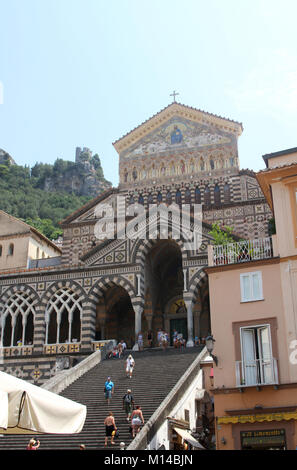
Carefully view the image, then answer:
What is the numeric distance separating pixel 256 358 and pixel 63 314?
19.3 metres

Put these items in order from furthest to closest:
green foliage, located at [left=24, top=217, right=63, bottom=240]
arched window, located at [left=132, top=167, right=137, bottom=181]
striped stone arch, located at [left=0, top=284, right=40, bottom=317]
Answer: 1. green foliage, located at [left=24, top=217, right=63, bottom=240]
2. arched window, located at [left=132, top=167, right=137, bottom=181]
3. striped stone arch, located at [left=0, top=284, right=40, bottom=317]

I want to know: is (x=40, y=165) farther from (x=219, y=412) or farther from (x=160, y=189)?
(x=219, y=412)

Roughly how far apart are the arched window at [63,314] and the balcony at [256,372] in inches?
602

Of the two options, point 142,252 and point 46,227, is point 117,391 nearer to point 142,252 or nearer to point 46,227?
point 142,252

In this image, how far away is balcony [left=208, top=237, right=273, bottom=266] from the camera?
682 inches

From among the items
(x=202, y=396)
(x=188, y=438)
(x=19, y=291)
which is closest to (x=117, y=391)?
(x=202, y=396)

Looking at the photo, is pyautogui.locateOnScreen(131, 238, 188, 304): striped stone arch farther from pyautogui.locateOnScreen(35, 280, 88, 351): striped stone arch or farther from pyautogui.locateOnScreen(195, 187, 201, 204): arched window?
pyautogui.locateOnScreen(195, 187, 201, 204): arched window

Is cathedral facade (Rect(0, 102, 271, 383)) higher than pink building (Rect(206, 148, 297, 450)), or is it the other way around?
cathedral facade (Rect(0, 102, 271, 383))

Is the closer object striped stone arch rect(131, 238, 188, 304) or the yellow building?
striped stone arch rect(131, 238, 188, 304)

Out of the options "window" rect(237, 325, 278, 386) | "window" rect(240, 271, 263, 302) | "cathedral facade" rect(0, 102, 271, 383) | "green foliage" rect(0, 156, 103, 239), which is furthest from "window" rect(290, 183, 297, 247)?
"green foliage" rect(0, 156, 103, 239)

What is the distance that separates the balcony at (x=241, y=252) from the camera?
17328 mm

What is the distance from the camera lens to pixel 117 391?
20.6m

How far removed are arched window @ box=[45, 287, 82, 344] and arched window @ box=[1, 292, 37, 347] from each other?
1.09m

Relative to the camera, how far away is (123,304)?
3381 centimetres
